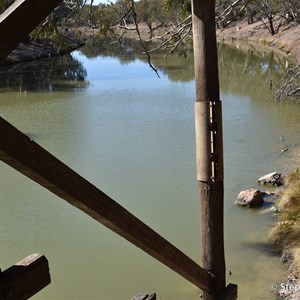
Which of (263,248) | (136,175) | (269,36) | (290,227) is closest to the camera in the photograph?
(290,227)

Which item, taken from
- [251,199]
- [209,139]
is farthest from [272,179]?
[209,139]

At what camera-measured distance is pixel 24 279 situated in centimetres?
122

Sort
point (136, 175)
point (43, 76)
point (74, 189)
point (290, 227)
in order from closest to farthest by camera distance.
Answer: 1. point (74, 189)
2. point (290, 227)
3. point (136, 175)
4. point (43, 76)

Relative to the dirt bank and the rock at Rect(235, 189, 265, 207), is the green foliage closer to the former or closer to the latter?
the rock at Rect(235, 189, 265, 207)

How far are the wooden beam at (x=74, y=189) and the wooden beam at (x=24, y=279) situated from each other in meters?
0.19

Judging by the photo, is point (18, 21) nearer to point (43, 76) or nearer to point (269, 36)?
point (43, 76)

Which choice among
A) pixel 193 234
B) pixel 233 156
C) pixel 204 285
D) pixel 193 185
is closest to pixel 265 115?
pixel 233 156

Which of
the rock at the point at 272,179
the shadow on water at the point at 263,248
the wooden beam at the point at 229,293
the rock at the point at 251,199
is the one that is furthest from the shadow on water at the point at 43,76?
the wooden beam at the point at 229,293

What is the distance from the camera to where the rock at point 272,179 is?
8094 millimetres

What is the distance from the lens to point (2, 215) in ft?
24.6

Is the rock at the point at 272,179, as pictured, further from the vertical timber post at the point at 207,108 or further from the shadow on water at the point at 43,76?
the shadow on water at the point at 43,76

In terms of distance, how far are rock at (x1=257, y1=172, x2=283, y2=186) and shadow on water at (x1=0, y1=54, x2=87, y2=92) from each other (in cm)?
1264

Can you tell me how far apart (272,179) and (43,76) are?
58.6 ft

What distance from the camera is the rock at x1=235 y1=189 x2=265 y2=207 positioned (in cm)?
724
